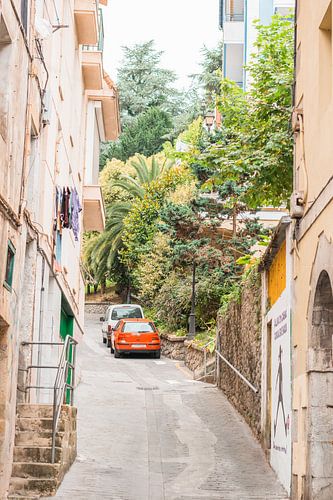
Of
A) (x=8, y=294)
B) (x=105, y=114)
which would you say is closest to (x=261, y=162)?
(x=8, y=294)

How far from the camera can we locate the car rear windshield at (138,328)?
31.0 meters

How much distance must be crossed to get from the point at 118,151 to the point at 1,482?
45889mm

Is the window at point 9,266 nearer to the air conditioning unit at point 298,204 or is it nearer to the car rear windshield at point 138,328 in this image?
the air conditioning unit at point 298,204

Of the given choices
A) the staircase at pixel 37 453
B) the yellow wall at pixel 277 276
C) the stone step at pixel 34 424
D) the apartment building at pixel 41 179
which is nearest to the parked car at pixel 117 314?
the apartment building at pixel 41 179

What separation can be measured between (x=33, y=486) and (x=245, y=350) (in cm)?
754

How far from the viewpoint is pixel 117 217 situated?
144 ft

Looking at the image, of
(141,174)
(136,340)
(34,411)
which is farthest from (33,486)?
(141,174)

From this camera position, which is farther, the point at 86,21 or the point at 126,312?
the point at 126,312

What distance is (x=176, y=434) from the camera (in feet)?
53.5

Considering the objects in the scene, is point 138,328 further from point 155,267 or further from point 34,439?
point 34,439

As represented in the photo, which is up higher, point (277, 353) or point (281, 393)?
point (277, 353)

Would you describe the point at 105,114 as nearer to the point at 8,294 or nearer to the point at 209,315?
the point at 209,315

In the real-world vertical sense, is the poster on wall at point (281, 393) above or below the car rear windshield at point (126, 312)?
above

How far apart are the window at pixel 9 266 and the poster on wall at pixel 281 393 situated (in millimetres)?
3971
